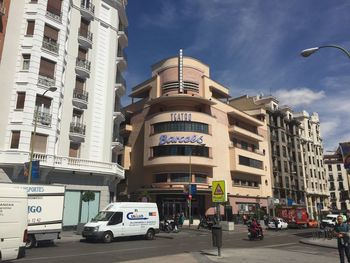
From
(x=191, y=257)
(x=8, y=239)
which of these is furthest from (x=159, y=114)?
(x=8, y=239)

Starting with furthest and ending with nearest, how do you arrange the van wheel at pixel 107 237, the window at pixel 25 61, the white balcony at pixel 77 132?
the white balcony at pixel 77 132
the window at pixel 25 61
the van wheel at pixel 107 237

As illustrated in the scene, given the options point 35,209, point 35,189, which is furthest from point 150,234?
point 35,189

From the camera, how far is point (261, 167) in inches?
2343

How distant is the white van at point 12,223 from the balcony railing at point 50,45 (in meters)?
20.6

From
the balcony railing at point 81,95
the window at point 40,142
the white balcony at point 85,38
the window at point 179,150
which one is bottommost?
the window at point 40,142

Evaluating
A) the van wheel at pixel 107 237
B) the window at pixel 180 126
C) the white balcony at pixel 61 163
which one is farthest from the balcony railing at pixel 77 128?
the window at pixel 180 126

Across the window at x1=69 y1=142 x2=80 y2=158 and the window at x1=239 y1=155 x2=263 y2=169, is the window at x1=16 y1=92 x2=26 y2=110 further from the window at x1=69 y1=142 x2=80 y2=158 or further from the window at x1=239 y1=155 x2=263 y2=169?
the window at x1=239 y1=155 x2=263 y2=169

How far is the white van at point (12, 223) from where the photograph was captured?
34.3ft

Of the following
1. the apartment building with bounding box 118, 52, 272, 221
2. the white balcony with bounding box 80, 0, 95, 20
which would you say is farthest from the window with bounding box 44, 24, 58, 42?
the apartment building with bounding box 118, 52, 272, 221

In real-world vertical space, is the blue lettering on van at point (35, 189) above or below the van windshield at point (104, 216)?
above

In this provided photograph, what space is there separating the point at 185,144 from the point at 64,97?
19716 mm

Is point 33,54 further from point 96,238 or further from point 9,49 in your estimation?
point 96,238

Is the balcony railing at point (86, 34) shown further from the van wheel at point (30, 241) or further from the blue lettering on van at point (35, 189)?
the van wheel at point (30, 241)

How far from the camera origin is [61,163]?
27.8 metres
